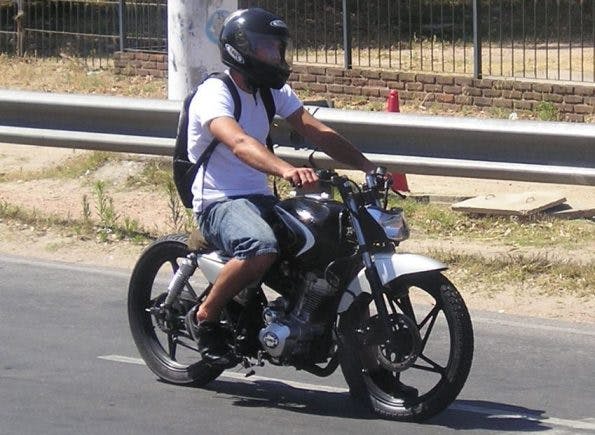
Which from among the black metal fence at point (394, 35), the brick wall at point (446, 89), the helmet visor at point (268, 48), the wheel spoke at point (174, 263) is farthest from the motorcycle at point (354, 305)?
the black metal fence at point (394, 35)

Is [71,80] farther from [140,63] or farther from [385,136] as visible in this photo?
[385,136]

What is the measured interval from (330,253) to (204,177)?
692mm

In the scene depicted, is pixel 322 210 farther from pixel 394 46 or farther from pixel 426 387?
pixel 394 46

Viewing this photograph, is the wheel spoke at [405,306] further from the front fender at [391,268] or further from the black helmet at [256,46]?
the black helmet at [256,46]

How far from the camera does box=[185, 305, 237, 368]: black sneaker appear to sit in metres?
6.26

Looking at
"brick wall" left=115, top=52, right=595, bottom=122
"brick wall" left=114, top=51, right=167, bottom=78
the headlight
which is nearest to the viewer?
the headlight

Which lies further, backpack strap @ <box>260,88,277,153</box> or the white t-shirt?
backpack strap @ <box>260,88,277,153</box>

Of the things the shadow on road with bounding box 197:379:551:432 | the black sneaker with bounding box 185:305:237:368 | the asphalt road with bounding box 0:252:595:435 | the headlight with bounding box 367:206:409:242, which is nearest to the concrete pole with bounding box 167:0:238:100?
the asphalt road with bounding box 0:252:595:435

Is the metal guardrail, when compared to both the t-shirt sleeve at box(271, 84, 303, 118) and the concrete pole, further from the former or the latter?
the t-shirt sleeve at box(271, 84, 303, 118)

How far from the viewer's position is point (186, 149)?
20.6 feet

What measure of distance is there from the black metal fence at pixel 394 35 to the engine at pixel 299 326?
1001 cm

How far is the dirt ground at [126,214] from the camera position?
833cm

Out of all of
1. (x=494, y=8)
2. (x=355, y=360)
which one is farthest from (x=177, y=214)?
(x=494, y=8)

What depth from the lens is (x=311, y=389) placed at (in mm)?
6637
